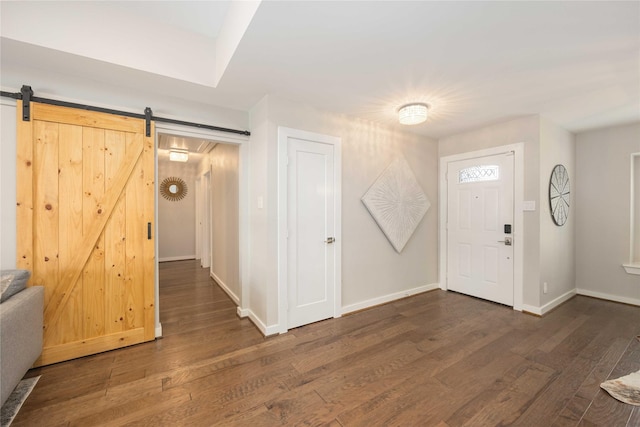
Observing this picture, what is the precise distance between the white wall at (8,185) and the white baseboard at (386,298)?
3067 mm

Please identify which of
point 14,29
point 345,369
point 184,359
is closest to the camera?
point 14,29

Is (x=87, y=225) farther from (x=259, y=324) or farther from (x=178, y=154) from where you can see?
(x=178, y=154)

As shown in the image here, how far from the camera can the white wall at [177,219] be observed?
6730 mm

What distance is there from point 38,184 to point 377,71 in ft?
9.59

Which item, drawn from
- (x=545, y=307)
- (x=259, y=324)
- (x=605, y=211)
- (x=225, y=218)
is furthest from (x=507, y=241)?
(x=225, y=218)

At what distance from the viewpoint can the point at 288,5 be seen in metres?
1.54

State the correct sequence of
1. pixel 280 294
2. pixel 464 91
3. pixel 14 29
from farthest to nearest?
pixel 280 294, pixel 464 91, pixel 14 29

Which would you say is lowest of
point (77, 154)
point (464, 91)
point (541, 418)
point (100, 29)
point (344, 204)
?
point (541, 418)

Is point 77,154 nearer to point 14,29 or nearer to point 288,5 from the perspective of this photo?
point 14,29

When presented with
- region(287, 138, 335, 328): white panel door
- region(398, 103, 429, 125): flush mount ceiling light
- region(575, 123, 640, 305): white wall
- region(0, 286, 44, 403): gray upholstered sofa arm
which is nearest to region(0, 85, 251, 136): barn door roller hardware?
region(287, 138, 335, 328): white panel door

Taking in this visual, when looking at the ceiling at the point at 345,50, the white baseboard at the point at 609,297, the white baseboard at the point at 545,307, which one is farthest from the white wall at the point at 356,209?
the white baseboard at the point at 609,297

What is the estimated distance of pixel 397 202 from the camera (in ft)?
12.2

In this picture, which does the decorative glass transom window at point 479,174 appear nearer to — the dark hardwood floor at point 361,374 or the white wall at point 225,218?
the dark hardwood floor at point 361,374

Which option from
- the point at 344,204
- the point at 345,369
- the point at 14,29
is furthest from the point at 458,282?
the point at 14,29
